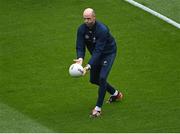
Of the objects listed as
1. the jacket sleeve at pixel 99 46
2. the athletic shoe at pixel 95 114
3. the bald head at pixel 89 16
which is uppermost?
the bald head at pixel 89 16

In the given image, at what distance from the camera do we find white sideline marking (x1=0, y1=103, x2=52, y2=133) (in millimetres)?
Answer: 17125

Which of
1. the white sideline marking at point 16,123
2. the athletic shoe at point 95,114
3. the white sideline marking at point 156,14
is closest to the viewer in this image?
the white sideline marking at point 16,123

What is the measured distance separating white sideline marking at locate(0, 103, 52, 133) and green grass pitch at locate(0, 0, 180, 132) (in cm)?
2

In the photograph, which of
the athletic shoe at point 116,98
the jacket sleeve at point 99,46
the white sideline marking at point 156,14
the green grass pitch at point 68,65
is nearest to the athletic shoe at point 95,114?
the green grass pitch at point 68,65

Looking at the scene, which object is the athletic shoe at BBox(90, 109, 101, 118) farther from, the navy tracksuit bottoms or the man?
the navy tracksuit bottoms

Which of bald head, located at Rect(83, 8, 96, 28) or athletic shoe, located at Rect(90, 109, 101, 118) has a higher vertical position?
bald head, located at Rect(83, 8, 96, 28)

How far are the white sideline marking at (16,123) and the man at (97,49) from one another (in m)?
1.43

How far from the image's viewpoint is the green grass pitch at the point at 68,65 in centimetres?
1792

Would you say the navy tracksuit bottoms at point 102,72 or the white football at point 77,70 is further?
the navy tracksuit bottoms at point 102,72

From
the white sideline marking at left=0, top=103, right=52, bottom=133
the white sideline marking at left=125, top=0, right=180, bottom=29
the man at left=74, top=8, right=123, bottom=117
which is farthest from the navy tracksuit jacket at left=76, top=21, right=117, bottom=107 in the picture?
the white sideline marking at left=125, top=0, right=180, bottom=29

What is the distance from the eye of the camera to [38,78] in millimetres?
20484

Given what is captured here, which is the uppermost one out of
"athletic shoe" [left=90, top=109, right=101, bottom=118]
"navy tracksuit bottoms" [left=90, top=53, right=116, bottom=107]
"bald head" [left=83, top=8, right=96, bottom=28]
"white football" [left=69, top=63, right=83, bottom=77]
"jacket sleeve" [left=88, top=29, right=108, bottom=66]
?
"bald head" [left=83, top=8, right=96, bottom=28]

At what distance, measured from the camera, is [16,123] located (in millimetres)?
17609

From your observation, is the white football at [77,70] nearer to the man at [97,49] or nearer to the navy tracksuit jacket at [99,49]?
the man at [97,49]
